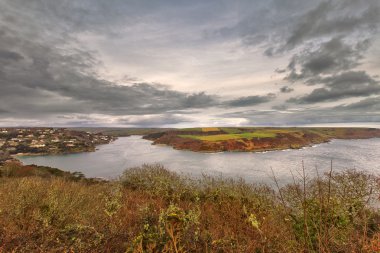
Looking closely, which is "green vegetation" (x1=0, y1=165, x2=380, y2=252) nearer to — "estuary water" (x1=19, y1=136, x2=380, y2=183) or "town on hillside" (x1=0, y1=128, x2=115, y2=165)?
"estuary water" (x1=19, y1=136, x2=380, y2=183)

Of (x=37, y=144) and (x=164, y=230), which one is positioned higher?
(x=164, y=230)

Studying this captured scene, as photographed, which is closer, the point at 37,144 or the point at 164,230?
the point at 164,230

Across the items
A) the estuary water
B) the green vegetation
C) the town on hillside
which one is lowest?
the estuary water

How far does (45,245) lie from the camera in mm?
6098

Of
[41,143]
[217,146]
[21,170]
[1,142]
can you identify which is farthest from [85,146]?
[21,170]

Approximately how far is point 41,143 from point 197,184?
15479 centimetres

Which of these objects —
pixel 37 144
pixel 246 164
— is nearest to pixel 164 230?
pixel 246 164

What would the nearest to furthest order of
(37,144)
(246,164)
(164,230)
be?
Result: 1. (164,230)
2. (246,164)
3. (37,144)

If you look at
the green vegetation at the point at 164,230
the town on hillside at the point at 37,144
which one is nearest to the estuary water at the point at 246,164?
the green vegetation at the point at 164,230

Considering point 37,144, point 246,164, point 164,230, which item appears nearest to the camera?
point 164,230

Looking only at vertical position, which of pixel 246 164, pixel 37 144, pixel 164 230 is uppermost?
pixel 164 230

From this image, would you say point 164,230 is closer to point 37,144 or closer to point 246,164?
point 246,164

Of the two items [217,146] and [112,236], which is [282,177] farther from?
[217,146]

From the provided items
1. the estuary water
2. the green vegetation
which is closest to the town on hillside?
the estuary water
